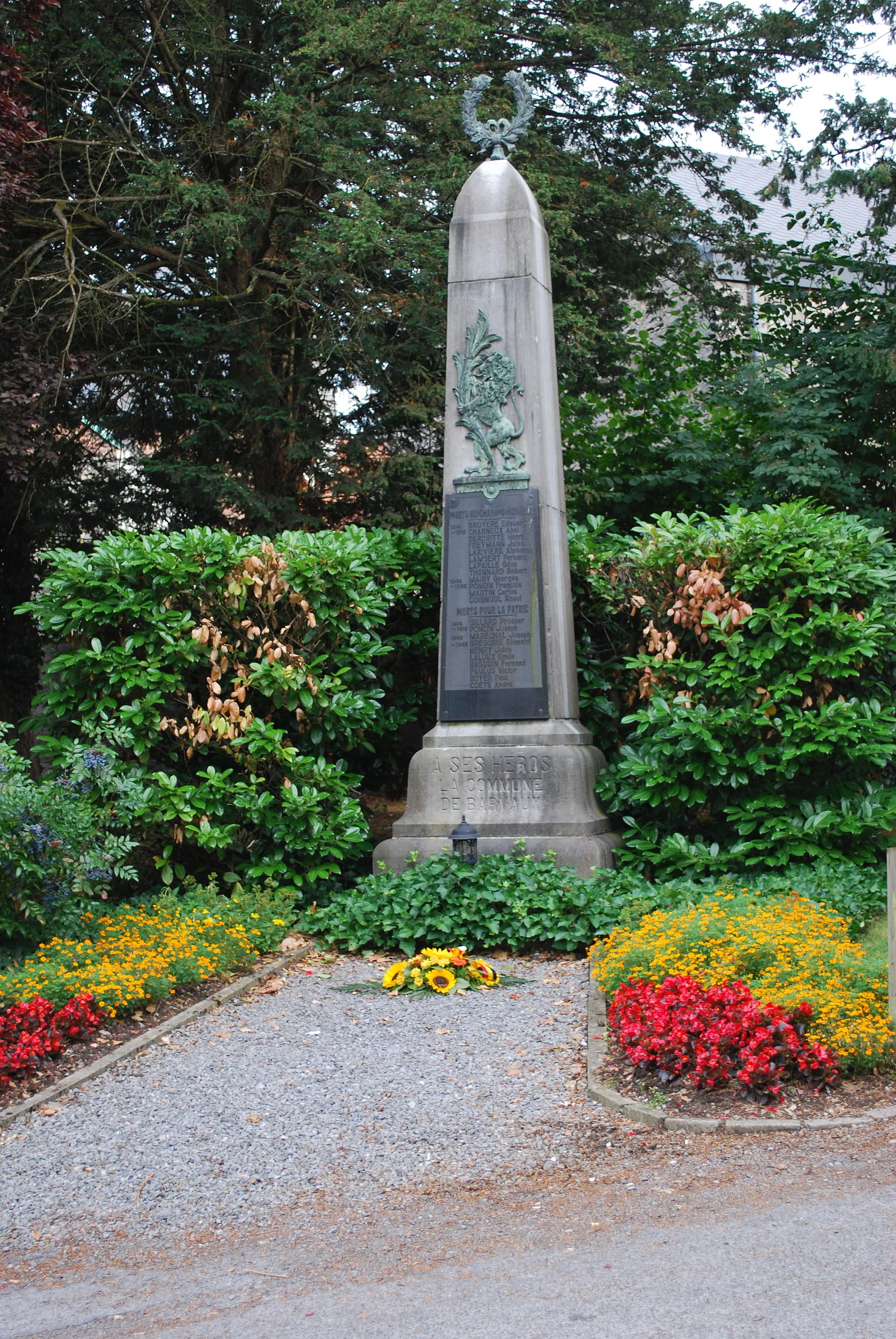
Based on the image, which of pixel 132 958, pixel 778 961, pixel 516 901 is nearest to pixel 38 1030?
pixel 132 958

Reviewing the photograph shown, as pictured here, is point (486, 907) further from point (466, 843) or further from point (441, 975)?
point (441, 975)

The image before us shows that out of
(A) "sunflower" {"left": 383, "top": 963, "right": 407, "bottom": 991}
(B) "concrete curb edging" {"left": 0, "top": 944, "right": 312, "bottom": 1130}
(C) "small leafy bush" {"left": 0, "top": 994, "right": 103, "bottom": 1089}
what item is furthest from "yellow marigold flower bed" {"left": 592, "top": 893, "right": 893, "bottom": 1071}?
(C) "small leafy bush" {"left": 0, "top": 994, "right": 103, "bottom": 1089}

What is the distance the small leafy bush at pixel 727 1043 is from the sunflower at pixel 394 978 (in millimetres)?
1905

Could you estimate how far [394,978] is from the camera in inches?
265

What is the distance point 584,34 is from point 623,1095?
12.1 m

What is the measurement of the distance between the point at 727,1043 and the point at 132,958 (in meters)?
3.27

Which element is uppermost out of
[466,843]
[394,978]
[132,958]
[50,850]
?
[50,850]

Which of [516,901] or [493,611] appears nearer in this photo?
[516,901]

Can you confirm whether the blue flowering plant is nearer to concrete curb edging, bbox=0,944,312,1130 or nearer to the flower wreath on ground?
concrete curb edging, bbox=0,944,312,1130

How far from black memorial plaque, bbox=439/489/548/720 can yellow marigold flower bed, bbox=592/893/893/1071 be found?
266 cm

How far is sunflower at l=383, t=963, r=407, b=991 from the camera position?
22.0 feet

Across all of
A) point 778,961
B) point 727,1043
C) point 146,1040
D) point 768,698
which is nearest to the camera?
point 727,1043

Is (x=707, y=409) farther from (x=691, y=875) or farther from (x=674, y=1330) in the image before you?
(x=674, y=1330)

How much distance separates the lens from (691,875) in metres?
8.11
